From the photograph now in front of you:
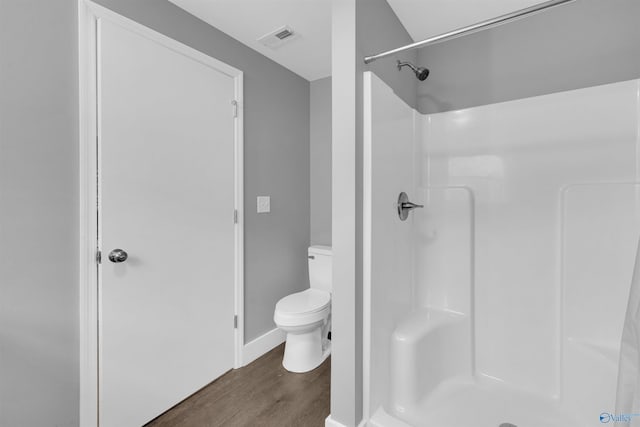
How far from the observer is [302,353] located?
1.96 meters

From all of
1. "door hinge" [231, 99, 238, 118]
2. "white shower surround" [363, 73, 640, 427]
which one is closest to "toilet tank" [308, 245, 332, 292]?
"white shower surround" [363, 73, 640, 427]

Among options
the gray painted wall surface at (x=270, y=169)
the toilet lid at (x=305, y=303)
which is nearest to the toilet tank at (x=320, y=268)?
the toilet lid at (x=305, y=303)

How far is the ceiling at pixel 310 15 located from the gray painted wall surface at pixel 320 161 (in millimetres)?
582

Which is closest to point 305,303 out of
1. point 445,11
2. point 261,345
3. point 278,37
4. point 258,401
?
point 261,345

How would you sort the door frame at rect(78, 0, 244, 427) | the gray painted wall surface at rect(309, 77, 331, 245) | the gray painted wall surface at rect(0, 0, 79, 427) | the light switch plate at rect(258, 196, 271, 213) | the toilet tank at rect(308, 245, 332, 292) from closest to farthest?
the gray painted wall surface at rect(0, 0, 79, 427) < the door frame at rect(78, 0, 244, 427) < the light switch plate at rect(258, 196, 271, 213) < the toilet tank at rect(308, 245, 332, 292) < the gray painted wall surface at rect(309, 77, 331, 245)

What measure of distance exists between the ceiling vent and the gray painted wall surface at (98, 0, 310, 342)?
157mm

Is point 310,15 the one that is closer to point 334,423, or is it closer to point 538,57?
point 538,57

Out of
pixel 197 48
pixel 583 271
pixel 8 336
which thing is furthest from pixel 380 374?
pixel 197 48

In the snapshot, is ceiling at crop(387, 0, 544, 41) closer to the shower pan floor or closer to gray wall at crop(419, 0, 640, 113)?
gray wall at crop(419, 0, 640, 113)

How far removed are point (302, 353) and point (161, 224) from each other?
4.08ft

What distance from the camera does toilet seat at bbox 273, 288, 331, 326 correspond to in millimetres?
1866

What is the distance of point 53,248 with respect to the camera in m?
1.18

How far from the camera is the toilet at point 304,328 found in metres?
1.88

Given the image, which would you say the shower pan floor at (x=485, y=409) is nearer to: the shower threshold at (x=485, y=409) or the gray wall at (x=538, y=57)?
the shower threshold at (x=485, y=409)
